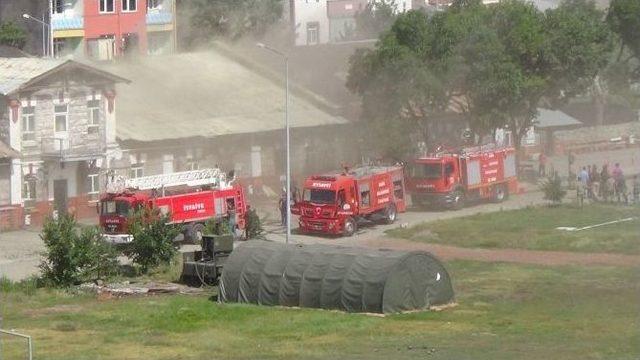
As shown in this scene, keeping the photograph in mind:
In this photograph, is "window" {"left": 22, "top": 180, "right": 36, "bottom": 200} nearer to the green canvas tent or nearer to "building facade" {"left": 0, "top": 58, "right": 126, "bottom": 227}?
"building facade" {"left": 0, "top": 58, "right": 126, "bottom": 227}

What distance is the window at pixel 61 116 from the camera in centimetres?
5200

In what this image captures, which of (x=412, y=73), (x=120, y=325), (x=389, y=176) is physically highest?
(x=412, y=73)

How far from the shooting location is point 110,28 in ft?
210

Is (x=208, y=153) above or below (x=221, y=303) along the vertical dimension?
above

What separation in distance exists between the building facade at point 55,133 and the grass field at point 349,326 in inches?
580

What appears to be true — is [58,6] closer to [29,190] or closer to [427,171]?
[29,190]

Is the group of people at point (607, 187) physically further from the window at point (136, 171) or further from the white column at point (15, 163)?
the white column at point (15, 163)

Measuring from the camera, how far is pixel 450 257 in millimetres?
42281

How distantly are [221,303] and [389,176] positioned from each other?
17.2 metres

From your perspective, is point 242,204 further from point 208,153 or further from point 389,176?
point 208,153

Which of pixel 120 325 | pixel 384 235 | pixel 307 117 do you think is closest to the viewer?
pixel 120 325

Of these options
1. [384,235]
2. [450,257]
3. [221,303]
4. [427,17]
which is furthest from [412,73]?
[221,303]

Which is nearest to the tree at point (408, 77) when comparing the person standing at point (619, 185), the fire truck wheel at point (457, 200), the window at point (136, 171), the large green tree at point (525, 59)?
the large green tree at point (525, 59)

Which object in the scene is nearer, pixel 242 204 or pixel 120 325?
pixel 120 325
